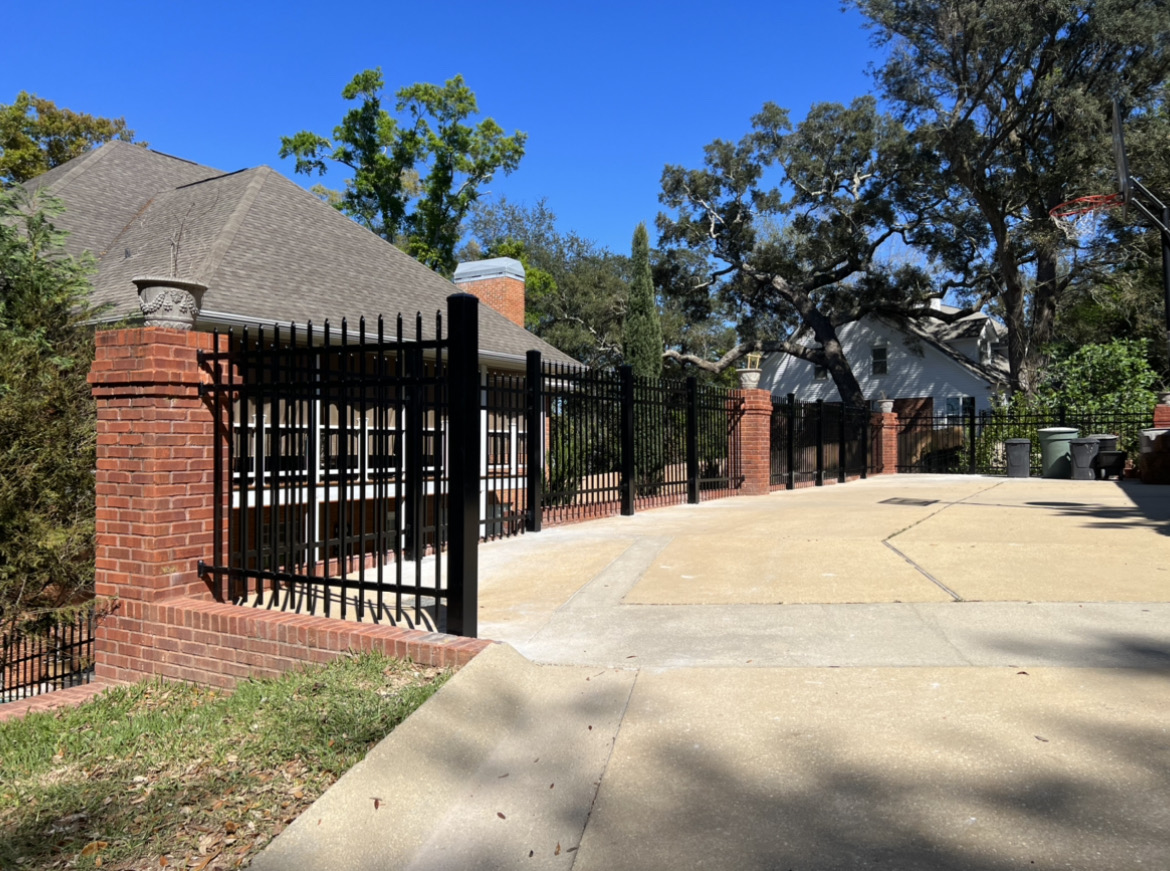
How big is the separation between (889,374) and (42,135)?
35.9 metres

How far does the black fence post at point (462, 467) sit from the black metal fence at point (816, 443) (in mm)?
12726

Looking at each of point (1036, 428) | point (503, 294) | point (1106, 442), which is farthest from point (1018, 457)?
point (503, 294)

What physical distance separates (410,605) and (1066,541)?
6401mm

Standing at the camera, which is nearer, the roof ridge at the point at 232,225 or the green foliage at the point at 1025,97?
the roof ridge at the point at 232,225

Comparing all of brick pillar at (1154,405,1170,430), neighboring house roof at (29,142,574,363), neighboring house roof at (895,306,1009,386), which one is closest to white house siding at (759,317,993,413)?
neighboring house roof at (895,306,1009,386)

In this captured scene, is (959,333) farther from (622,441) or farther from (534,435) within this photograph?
(534,435)

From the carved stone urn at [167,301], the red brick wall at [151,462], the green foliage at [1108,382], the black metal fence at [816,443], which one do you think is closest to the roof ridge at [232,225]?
the carved stone urn at [167,301]

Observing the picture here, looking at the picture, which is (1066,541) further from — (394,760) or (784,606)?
(394,760)

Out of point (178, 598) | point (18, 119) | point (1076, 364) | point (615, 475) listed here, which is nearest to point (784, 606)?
point (178, 598)

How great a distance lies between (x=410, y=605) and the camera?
5879 millimetres

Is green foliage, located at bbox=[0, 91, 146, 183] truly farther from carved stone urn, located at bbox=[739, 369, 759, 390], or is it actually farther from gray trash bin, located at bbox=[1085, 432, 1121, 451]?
gray trash bin, located at bbox=[1085, 432, 1121, 451]

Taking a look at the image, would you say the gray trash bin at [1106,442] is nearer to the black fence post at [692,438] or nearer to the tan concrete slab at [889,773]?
the black fence post at [692,438]

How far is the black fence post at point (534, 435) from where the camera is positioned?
9.69 m

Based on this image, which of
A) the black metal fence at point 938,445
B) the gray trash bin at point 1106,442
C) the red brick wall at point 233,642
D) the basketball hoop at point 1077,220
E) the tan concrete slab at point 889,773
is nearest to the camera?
the tan concrete slab at point 889,773
